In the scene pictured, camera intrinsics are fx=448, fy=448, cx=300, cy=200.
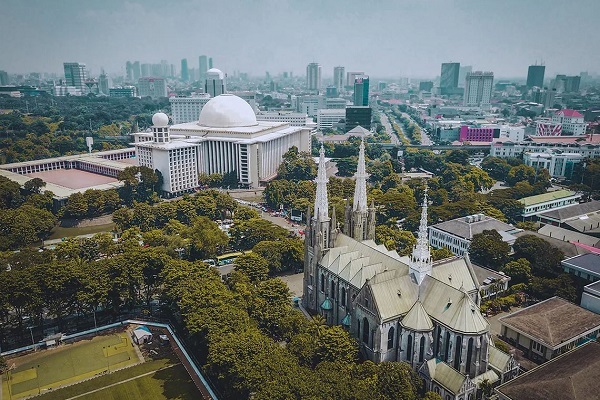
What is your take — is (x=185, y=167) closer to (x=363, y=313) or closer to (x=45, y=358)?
(x=45, y=358)

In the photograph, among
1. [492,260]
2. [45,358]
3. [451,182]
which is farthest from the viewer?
[451,182]

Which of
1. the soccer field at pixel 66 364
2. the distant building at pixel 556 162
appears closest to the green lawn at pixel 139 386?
the soccer field at pixel 66 364

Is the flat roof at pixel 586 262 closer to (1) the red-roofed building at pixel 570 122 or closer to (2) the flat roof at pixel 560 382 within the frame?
(2) the flat roof at pixel 560 382

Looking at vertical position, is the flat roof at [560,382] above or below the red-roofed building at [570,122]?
below

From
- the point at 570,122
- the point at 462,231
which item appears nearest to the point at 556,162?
the point at 462,231

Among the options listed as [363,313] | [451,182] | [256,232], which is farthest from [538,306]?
[451,182]

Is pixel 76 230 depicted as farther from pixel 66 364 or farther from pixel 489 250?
pixel 489 250
